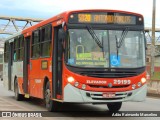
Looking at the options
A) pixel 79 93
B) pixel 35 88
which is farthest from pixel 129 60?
pixel 35 88

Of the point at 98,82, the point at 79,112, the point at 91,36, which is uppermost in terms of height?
the point at 91,36

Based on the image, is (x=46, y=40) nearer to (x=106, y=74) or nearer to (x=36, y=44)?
(x=36, y=44)

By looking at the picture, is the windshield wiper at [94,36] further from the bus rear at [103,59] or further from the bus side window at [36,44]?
the bus side window at [36,44]

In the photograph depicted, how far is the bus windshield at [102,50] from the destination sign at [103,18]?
12.1 inches

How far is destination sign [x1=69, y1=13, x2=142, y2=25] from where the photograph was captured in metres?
13.1

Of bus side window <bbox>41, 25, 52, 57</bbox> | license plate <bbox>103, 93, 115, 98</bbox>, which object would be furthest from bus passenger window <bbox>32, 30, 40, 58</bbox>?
license plate <bbox>103, 93, 115, 98</bbox>

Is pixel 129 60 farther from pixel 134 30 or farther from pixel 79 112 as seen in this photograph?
pixel 79 112

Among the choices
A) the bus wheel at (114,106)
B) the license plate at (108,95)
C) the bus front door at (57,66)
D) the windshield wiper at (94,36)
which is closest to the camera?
the license plate at (108,95)

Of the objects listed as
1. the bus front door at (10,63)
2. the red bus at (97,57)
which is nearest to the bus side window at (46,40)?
the red bus at (97,57)

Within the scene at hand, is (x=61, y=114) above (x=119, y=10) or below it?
below

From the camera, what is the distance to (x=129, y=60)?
1315cm

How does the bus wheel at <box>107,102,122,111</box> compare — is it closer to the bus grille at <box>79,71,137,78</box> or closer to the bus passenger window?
the bus grille at <box>79,71,137,78</box>

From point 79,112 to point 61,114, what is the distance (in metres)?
0.96

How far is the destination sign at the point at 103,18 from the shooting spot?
13094mm
